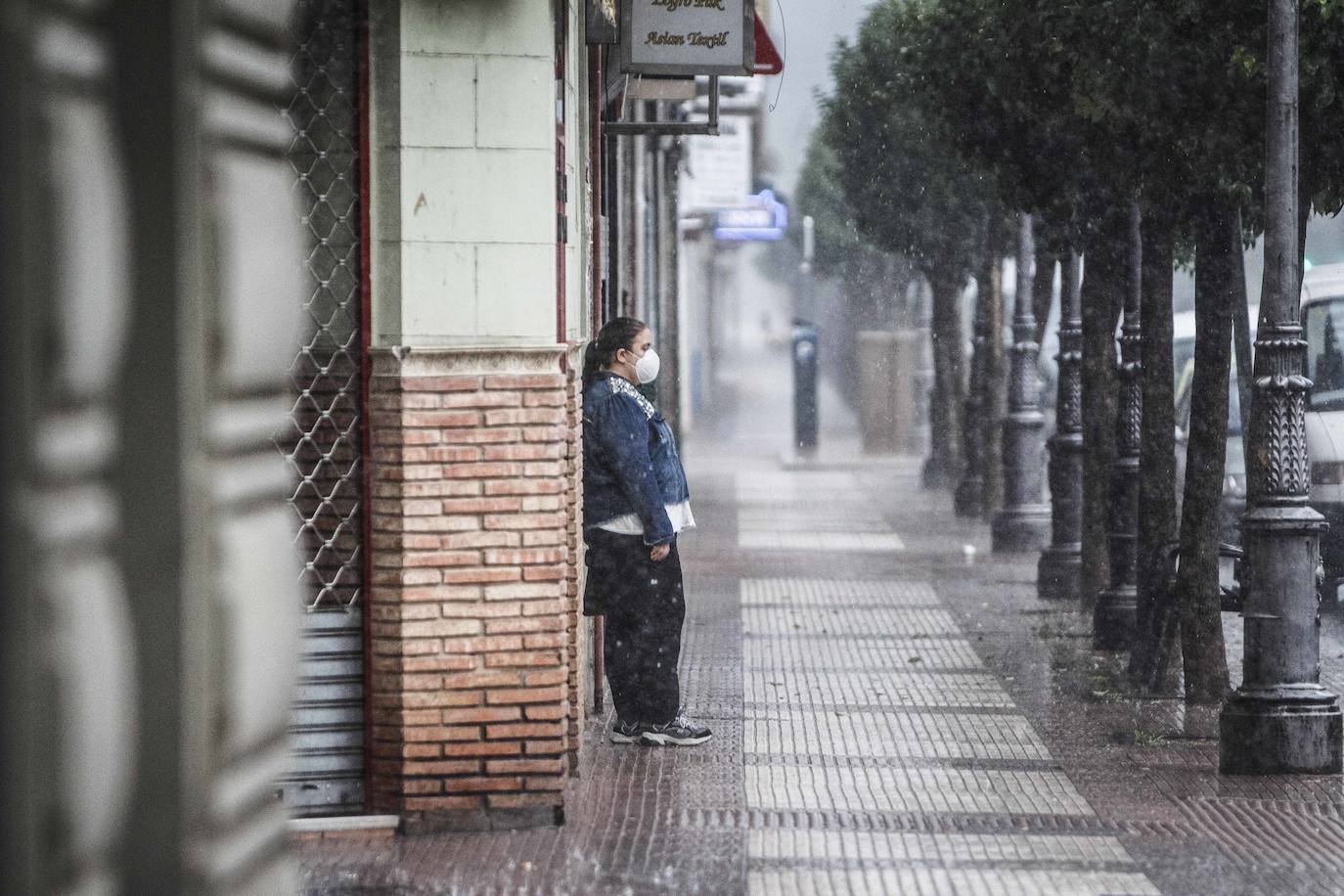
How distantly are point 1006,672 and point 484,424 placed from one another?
5048mm

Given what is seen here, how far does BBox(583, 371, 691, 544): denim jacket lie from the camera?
827 cm

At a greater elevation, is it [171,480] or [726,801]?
[171,480]

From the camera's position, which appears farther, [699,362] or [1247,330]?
[699,362]

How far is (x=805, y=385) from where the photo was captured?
31219 mm

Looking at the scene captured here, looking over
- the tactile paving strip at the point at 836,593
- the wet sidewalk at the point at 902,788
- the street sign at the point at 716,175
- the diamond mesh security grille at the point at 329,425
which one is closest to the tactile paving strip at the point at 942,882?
the wet sidewalk at the point at 902,788

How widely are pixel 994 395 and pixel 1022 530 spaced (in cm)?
356

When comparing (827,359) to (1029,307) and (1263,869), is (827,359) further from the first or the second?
(1263,869)

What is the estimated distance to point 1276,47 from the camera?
8.16m

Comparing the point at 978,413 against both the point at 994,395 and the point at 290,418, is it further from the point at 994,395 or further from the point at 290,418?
the point at 290,418

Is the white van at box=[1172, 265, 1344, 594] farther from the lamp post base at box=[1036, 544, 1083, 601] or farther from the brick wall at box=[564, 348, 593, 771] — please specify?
the brick wall at box=[564, 348, 593, 771]

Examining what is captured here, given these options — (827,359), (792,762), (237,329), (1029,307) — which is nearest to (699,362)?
(827,359)

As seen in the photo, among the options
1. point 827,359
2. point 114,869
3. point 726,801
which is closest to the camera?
point 114,869

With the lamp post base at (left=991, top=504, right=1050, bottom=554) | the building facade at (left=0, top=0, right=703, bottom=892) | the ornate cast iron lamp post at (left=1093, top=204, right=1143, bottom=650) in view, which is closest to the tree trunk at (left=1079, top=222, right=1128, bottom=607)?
the ornate cast iron lamp post at (left=1093, top=204, right=1143, bottom=650)

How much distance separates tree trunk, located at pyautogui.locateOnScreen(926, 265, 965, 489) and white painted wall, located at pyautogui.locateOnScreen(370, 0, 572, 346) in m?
18.1
